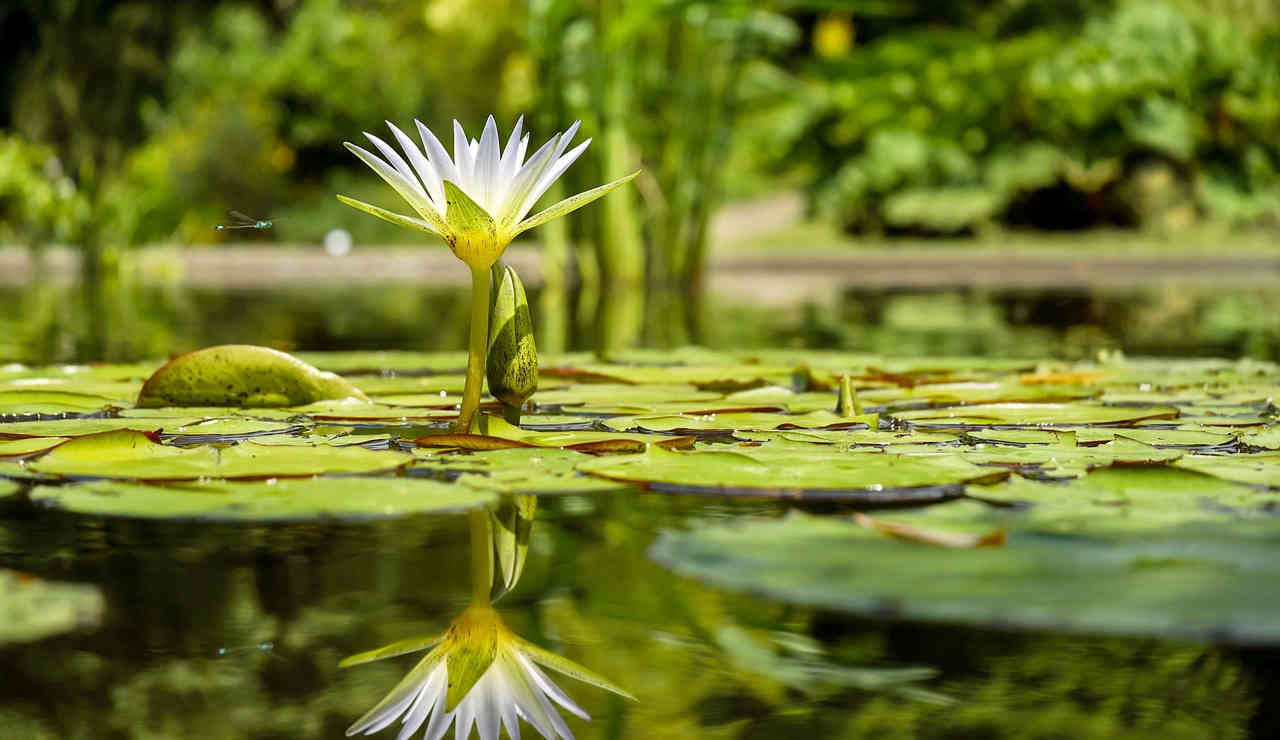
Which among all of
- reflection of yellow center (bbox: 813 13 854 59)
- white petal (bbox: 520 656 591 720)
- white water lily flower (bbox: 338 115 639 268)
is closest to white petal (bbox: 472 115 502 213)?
white water lily flower (bbox: 338 115 639 268)

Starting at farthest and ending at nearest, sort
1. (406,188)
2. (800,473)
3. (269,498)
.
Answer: (406,188) < (800,473) < (269,498)

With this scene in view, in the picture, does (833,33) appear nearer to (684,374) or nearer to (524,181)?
(684,374)

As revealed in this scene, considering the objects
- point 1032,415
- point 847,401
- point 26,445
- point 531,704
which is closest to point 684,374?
point 847,401

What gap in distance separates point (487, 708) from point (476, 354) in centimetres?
98

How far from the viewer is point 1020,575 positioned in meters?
1.02

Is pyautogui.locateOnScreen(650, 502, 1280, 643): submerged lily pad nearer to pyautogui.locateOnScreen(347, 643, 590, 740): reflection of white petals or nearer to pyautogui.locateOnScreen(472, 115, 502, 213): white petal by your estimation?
pyautogui.locateOnScreen(347, 643, 590, 740): reflection of white petals

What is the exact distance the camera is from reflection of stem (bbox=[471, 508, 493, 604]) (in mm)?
1036

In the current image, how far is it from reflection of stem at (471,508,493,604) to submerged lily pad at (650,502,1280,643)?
0.42ft

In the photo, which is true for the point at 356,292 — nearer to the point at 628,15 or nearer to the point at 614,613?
the point at 628,15

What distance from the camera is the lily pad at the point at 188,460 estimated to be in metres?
1.46

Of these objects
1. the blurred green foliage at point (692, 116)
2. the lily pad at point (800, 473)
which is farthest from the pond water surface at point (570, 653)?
the blurred green foliage at point (692, 116)

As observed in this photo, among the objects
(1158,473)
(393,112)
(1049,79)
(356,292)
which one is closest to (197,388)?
(1158,473)

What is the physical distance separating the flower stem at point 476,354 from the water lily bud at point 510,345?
0.11m

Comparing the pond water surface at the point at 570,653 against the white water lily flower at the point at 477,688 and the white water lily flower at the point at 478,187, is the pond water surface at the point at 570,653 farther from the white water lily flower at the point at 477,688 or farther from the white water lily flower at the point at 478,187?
the white water lily flower at the point at 478,187
